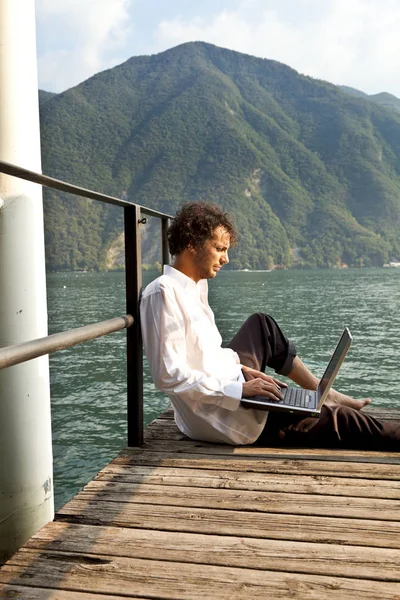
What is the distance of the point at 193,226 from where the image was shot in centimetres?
259

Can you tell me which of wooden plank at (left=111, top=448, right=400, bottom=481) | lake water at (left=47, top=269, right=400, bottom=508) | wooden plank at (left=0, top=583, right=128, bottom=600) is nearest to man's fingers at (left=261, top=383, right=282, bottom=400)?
wooden plank at (left=111, top=448, right=400, bottom=481)

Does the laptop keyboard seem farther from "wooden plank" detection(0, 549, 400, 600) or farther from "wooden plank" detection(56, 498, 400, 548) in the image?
"wooden plank" detection(0, 549, 400, 600)

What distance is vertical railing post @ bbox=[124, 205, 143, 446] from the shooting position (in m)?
2.56

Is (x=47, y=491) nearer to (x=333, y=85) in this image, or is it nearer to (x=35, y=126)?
(x=35, y=126)

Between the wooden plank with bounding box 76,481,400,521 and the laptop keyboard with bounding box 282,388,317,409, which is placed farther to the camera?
the laptop keyboard with bounding box 282,388,317,409

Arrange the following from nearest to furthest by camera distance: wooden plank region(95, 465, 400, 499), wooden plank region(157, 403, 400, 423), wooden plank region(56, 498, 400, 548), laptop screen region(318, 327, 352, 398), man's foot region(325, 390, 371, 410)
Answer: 1. wooden plank region(56, 498, 400, 548)
2. wooden plank region(95, 465, 400, 499)
3. laptop screen region(318, 327, 352, 398)
4. man's foot region(325, 390, 371, 410)
5. wooden plank region(157, 403, 400, 423)

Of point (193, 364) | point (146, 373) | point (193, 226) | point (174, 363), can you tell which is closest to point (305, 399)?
point (193, 364)

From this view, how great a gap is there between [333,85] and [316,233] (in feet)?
188

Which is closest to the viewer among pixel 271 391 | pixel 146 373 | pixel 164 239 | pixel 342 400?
pixel 271 391

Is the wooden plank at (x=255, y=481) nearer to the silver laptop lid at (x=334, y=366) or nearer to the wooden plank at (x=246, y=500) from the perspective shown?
the wooden plank at (x=246, y=500)

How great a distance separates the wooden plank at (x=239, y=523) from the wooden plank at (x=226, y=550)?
1.6 inches

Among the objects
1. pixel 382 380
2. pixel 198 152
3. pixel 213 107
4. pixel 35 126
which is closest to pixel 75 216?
pixel 198 152

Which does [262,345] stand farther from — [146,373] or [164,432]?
[146,373]

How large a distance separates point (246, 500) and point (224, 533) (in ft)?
0.86
